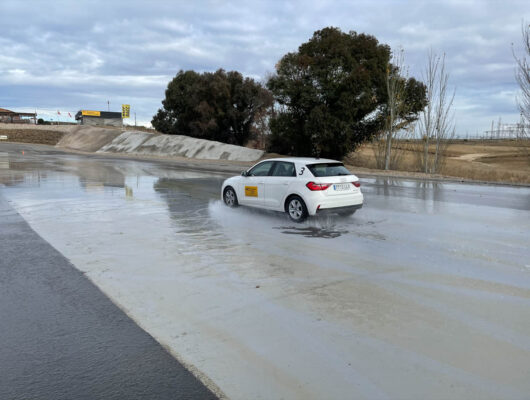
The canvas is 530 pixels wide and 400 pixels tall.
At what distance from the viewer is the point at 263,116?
47.3 metres

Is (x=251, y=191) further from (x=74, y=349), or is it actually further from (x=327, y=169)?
(x=74, y=349)

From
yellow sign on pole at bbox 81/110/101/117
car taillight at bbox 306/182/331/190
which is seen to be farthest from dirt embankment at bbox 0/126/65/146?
car taillight at bbox 306/182/331/190

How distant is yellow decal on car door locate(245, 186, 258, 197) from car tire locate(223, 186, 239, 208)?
2.00 feet

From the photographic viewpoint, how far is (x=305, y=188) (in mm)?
10672

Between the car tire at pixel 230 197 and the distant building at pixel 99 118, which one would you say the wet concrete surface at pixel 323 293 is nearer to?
the car tire at pixel 230 197

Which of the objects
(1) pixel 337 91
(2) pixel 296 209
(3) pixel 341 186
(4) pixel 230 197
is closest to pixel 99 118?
(1) pixel 337 91

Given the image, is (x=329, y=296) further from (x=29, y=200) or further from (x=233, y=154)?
(x=233, y=154)

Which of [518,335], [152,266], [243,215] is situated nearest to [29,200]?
[243,215]

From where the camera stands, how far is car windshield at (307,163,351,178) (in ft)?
35.5

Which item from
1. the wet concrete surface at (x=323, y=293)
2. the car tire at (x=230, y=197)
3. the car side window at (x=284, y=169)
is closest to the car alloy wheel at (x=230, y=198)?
the car tire at (x=230, y=197)

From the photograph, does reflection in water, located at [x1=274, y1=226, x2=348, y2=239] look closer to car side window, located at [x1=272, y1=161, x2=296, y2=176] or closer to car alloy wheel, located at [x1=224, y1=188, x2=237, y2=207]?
car side window, located at [x1=272, y1=161, x2=296, y2=176]

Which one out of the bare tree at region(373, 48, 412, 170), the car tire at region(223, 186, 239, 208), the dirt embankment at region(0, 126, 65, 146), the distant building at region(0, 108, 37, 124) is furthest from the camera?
the distant building at region(0, 108, 37, 124)

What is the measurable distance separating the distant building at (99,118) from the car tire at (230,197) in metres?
97.4

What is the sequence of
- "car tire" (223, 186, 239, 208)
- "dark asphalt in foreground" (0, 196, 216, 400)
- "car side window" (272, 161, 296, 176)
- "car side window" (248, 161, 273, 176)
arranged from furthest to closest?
1. "car tire" (223, 186, 239, 208)
2. "car side window" (248, 161, 273, 176)
3. "car side window" (272, 161, 296, 176)
4. "dark asphalt in foreground" (0, 196, 216, 400)
